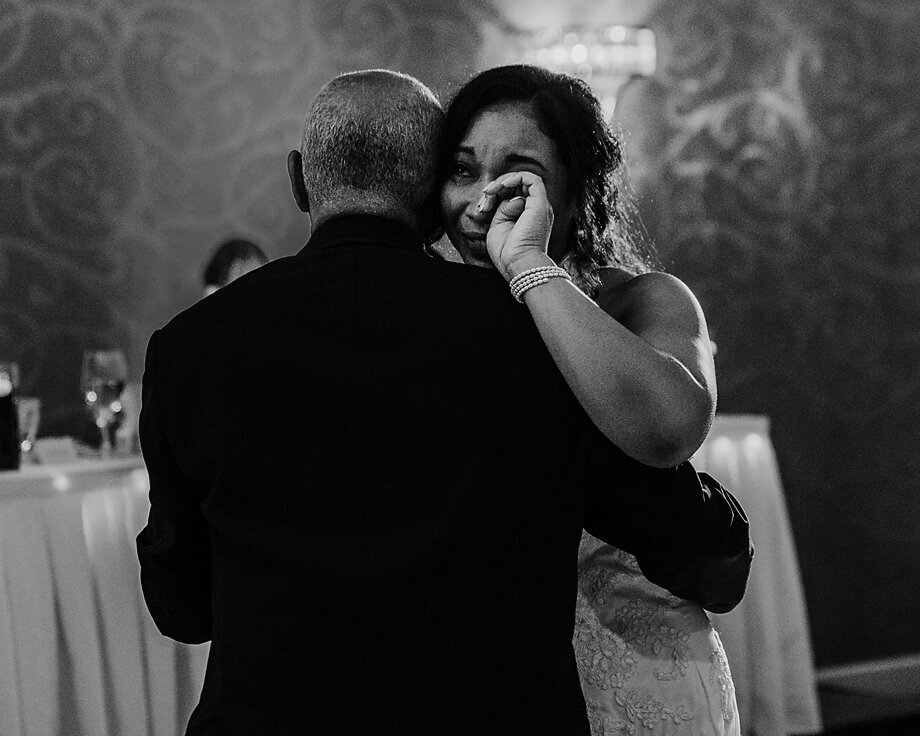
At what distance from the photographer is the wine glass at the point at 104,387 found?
296 centimetres

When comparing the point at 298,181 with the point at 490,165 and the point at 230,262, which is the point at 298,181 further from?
the point at 230,262

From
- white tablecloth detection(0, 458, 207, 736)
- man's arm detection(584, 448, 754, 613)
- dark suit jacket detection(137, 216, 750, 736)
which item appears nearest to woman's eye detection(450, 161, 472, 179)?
dark suit jacket detection(137, 216, 750, 736)

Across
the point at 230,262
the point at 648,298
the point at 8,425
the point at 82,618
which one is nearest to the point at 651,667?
the point at 648,298

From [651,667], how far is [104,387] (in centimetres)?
181

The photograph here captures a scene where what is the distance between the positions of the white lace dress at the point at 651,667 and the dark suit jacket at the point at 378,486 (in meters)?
0.40

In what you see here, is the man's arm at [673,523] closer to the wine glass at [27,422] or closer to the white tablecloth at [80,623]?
the white tablecloth at [80,623]

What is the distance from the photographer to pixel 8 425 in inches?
106

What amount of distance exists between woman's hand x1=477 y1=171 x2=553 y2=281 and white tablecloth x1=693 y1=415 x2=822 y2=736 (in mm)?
2175

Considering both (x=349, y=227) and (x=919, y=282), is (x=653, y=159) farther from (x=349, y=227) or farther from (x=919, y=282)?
(x=349, y=227)

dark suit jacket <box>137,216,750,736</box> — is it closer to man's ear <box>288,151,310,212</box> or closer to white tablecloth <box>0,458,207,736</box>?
man's ear <box>288,151,310,212</box>

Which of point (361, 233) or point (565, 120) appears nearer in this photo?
point (361, 233)

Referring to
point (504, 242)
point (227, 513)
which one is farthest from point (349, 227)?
point (227, 513)

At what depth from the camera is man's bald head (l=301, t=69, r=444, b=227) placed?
1.27 m

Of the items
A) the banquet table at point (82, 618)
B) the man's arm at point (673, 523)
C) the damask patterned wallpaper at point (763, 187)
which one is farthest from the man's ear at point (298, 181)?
the damask patterned wallpaper at point (763, 187)
